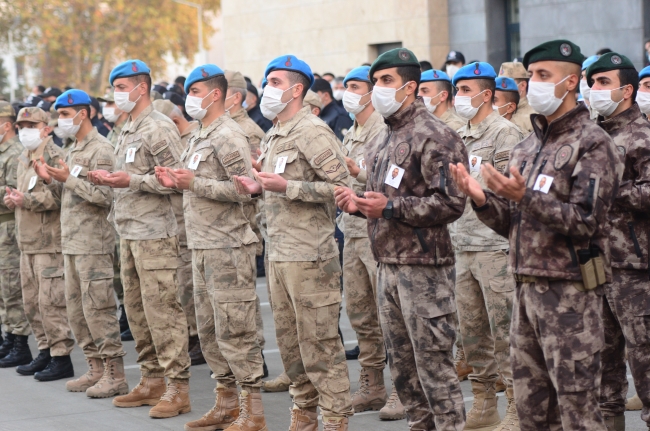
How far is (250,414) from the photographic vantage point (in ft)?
23.5

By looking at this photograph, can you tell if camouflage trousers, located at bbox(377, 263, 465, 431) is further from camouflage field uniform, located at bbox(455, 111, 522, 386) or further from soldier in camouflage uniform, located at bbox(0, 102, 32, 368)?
soldier in camouflage uniform, located at bbox(0, 102, 32, 368)

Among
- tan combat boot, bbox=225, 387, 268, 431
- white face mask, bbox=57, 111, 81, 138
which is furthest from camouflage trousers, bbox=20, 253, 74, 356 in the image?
tan combat boot, bbox=225, 387, 268, 431

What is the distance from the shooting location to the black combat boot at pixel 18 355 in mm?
9938

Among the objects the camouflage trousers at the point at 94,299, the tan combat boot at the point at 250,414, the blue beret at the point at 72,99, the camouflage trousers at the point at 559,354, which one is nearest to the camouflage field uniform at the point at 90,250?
the camouflage trousers at the point at 94,299

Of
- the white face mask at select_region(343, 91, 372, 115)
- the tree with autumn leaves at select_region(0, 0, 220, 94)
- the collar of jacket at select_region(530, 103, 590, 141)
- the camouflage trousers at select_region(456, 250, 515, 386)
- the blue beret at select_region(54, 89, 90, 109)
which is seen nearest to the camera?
the collar of jacket at select_region(530, 103, 590, 141)

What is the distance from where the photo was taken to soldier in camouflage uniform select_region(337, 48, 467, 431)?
5.73m

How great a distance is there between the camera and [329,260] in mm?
6707

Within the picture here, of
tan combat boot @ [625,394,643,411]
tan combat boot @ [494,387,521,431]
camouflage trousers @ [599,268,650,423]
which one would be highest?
camouflage trousers @ [599,268,650,423]

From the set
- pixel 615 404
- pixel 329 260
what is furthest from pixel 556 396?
pixel 329 260

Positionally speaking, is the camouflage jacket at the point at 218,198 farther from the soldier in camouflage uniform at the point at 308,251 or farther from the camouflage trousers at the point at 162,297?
the camouflage trousers at the point at 162,297

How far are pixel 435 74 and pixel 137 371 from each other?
12.4 ft

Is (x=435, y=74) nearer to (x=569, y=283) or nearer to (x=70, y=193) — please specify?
(x=70, y=193)

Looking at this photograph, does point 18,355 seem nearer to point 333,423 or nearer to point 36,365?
point 36,365

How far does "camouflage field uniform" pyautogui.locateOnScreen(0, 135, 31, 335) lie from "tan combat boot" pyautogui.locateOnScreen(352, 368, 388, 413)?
3.80m
